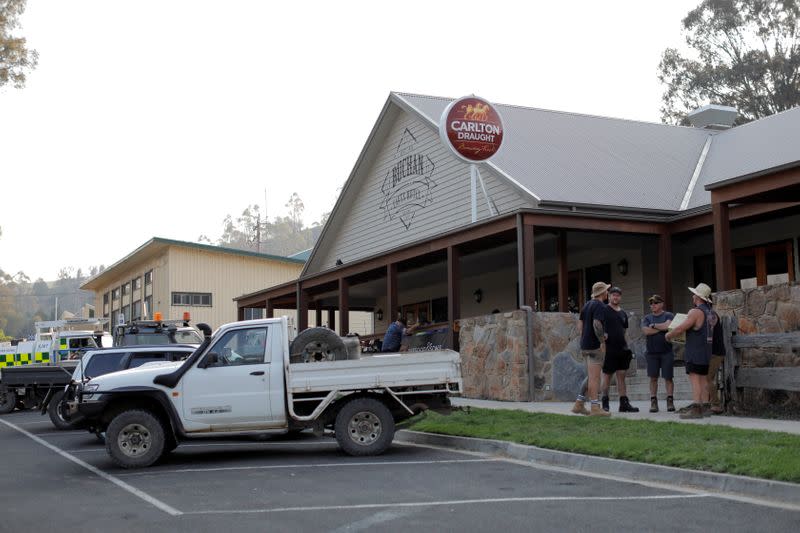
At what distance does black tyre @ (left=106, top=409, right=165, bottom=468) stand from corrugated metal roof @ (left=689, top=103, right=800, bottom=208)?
13.6 metres

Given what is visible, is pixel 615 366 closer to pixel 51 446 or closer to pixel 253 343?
pixel 253 343

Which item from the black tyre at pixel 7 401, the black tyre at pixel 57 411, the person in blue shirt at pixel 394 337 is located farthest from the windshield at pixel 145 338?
the black tyre at pixel 7 401

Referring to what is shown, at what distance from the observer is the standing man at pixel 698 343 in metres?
12.3

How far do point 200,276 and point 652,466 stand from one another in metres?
39.1

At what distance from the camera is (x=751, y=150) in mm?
22984

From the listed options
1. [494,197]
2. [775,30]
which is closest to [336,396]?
[494,197]

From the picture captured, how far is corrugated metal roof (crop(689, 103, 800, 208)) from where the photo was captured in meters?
21.2

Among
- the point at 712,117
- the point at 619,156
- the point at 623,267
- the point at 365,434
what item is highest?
the point at 712,117

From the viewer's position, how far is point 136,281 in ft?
171

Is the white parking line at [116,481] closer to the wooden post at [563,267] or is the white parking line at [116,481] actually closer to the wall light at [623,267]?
the wooden post at [563,267]

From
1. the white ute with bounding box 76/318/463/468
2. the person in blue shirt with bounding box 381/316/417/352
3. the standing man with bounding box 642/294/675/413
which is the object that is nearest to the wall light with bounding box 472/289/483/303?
the person in blue shirt with bounding box 381/316/417/352

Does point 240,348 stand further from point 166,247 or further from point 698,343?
point 166,247

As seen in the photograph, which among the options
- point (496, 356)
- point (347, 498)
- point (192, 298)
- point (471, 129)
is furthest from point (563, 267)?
point (192, 298)

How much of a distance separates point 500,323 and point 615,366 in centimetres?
462
